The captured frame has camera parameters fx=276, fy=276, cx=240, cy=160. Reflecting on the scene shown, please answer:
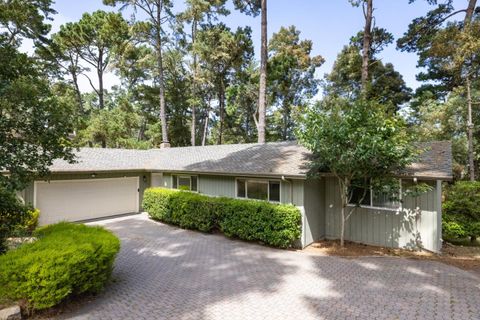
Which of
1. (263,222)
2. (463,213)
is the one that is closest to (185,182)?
(263,222)

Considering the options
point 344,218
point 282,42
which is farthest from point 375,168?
point 282,42

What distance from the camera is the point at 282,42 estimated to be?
2655cm

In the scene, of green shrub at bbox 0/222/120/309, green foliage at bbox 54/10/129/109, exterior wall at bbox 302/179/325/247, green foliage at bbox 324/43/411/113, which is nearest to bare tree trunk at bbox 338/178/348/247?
exterior wall at bbox 302/179/325/247

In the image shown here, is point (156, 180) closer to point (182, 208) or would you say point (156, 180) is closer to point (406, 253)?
point (182, 208)

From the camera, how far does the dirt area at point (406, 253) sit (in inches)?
320

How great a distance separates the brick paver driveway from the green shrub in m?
0.56

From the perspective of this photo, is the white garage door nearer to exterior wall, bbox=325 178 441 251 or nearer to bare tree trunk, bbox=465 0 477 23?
exterior wall, bbox=325 178 441 251

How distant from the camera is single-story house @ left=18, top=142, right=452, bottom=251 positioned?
888 cm

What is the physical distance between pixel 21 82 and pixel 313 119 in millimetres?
7552

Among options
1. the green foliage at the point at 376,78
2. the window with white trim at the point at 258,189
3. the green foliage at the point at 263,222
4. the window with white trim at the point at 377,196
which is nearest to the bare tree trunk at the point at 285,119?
the green foliage at the point at 376,78

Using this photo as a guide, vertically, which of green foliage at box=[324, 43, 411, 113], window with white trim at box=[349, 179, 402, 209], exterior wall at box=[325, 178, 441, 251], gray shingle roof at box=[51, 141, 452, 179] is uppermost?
green foliage at box=[324, 43, 411, 113]

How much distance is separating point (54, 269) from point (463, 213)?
43.2ft

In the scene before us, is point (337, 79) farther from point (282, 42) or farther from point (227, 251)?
point (227, 251)

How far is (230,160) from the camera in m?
12.8
